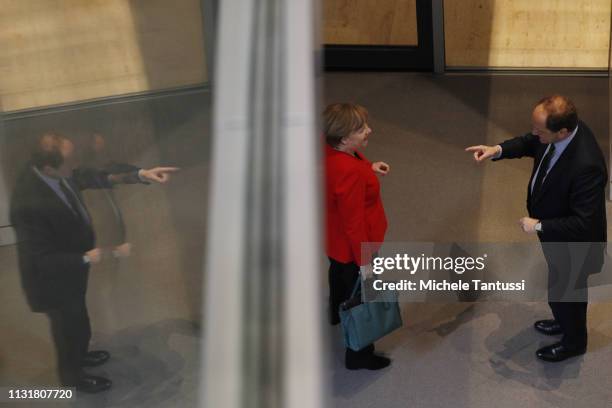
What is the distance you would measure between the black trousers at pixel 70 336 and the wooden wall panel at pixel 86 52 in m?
0.93

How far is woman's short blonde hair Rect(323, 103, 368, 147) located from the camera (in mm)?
3693

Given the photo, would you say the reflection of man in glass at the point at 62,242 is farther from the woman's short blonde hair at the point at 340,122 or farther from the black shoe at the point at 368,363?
the black shoe at the point at 368,363

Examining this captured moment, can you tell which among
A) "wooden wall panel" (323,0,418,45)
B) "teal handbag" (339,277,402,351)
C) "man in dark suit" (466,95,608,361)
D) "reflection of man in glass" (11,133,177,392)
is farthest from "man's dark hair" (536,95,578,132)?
"wooden wall panel" (323,0,418,45)

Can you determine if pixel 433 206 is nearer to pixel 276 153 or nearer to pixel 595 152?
pixel 595 152

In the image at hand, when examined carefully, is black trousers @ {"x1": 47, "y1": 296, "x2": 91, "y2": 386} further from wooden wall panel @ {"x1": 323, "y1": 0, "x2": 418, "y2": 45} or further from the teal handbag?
wooden wall panel @ {"x1": 323, "y1": 0, "x2": 418, "y2": 45}

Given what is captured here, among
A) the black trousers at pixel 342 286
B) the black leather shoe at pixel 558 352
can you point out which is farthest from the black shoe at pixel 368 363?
the black leather shoe at pixel 558 352

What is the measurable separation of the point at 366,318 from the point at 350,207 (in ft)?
1.95

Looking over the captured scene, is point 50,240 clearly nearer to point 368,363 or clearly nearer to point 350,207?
point 350,207

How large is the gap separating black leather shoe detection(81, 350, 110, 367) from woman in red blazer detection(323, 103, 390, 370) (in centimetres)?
114

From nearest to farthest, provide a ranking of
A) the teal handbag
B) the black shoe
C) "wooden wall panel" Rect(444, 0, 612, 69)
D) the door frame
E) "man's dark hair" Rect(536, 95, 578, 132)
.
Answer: "man's dark hair" Rect(536, 95, 578, 132), the teal handbag, the black shoe, "wooden wall panel" Rect(444, 0, 612, 69), the door frame

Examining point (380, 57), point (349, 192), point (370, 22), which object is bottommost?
point (349, 192)

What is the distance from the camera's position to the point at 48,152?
3.43 m

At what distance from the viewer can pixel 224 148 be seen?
74.2 inches

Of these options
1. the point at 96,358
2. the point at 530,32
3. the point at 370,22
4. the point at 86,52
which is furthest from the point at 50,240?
the point at 530,32
